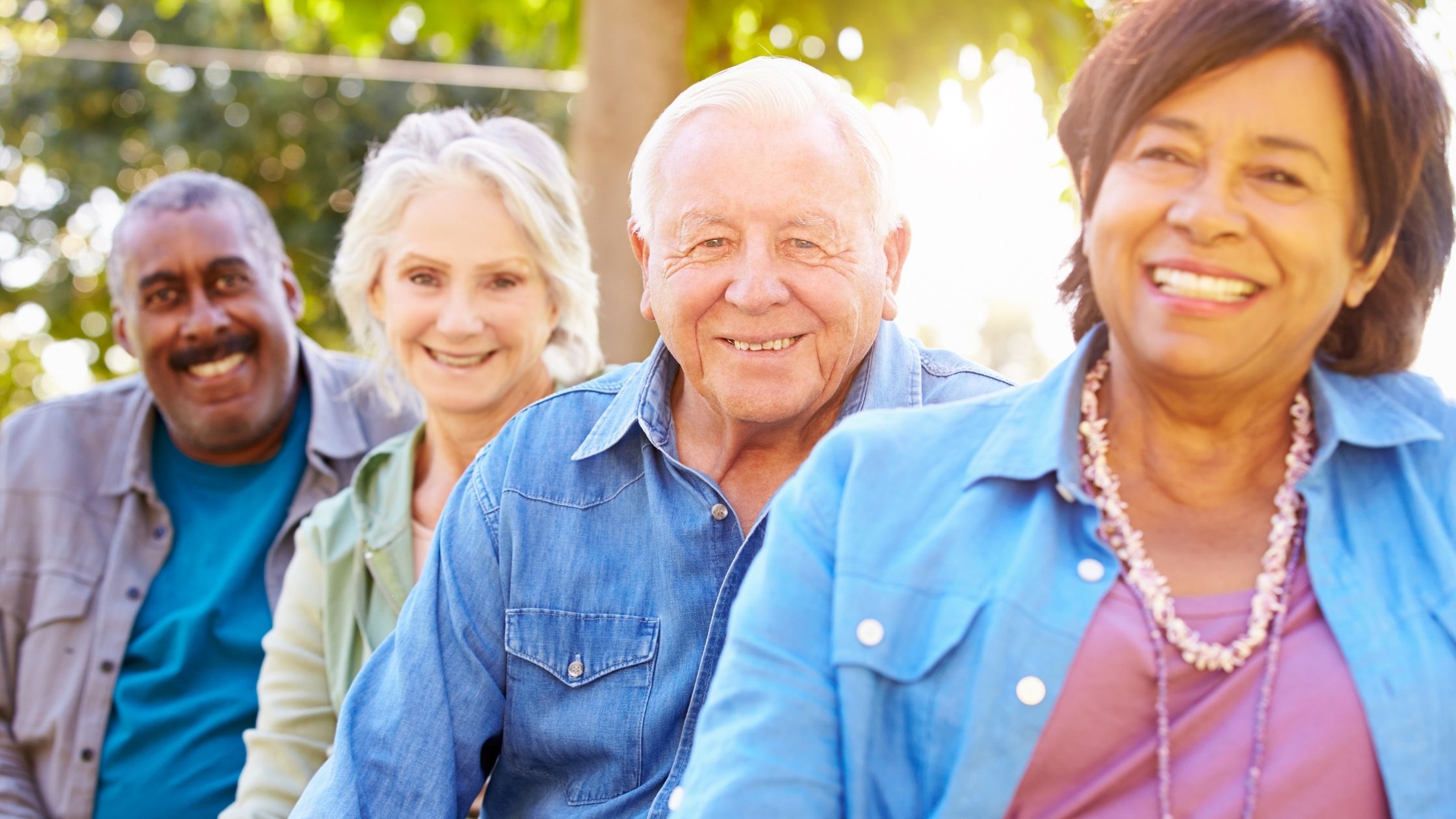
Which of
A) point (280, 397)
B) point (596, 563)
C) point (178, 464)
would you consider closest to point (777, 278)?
point (596, 563)

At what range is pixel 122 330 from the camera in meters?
3.74

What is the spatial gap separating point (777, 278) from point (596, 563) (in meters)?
0.54

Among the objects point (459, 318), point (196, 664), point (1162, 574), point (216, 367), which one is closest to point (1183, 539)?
point (1162, 574)

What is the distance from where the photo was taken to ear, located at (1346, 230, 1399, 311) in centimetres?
175

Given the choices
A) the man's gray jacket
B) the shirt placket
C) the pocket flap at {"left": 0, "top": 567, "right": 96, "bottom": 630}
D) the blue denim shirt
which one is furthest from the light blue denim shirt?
the pocket flap at {"left": 0, "top": 567, "right": 96, "bottom": 630}

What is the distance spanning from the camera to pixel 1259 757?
163 cm

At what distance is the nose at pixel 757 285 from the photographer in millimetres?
2264

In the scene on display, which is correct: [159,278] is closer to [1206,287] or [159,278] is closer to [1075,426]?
[1075,426]

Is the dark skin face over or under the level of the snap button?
over

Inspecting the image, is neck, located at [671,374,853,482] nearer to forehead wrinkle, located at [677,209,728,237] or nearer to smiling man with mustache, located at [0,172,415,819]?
forehead wrinkle, located at [677,209,728,237]

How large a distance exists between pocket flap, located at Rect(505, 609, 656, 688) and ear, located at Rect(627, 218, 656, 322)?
51 centimetres

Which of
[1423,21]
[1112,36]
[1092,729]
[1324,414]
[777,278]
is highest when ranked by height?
[1423,21]

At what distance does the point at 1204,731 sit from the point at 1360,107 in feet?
2.42

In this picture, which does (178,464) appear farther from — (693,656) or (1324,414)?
(1324,414)
